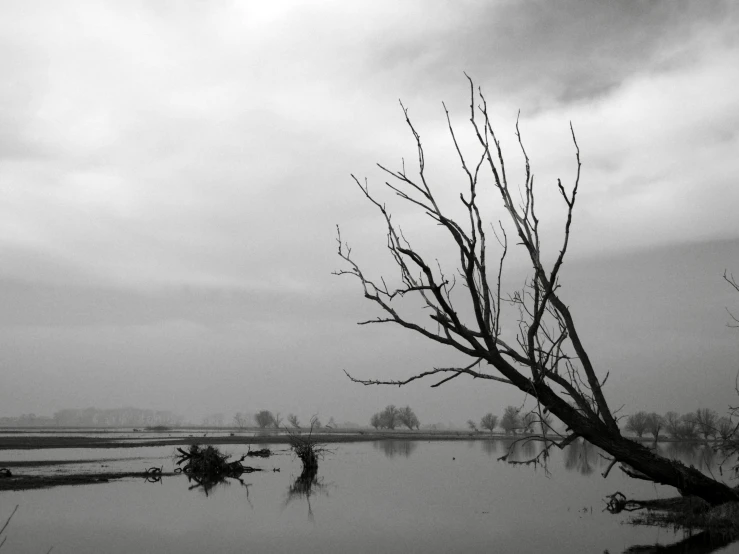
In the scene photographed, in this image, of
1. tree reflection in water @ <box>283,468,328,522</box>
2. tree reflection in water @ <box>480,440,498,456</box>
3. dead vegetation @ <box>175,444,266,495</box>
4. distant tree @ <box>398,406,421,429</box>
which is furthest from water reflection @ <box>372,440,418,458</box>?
distant tree @ <box>398,406,421,429</box>

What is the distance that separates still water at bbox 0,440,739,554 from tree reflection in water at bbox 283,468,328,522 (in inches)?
2.7

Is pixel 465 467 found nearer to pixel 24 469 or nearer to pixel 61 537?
pixel 24 469

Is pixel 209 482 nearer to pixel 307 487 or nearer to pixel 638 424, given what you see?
pixel 307 487

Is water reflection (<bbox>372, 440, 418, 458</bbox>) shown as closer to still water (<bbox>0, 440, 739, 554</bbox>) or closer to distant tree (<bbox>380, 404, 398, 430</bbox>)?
still water (<bbox>0, 440, 739, 554</bbox>)

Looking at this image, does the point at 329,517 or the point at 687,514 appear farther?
the point at 329,517

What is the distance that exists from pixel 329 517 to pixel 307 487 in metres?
6.48

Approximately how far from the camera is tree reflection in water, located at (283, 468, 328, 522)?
19.3 metres

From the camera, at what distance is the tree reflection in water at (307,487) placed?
19.3 meters

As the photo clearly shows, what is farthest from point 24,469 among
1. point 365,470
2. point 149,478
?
point 365,470

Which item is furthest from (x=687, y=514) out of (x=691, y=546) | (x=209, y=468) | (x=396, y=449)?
(x=396, y=449)

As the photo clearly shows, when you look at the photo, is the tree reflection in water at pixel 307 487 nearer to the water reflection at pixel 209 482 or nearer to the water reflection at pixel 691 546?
the water reflection at pixel 209 482

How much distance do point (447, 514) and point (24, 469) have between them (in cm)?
1883

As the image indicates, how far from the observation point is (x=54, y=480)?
70.7ft

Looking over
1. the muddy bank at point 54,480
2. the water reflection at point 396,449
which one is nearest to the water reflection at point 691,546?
the muddy bank at point 54,480
